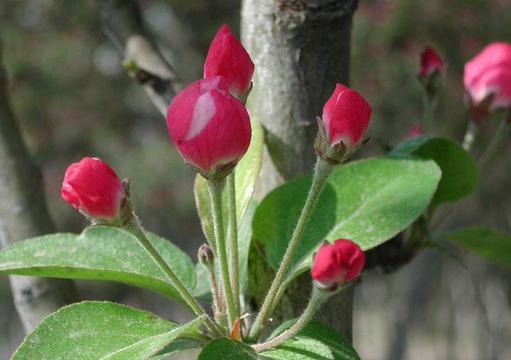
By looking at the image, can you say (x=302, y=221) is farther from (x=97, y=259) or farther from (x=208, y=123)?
(x=97, y=259)

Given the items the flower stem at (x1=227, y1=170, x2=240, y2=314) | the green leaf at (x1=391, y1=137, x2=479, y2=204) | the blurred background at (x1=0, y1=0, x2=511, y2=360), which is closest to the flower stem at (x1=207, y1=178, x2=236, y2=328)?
the flower stem at (x1=227, y1=170, x2=240, y2=314)

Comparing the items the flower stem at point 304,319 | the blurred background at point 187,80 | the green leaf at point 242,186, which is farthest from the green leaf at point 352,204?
the blurred background at point 187,80

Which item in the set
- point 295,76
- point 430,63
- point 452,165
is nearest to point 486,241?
point 452,165

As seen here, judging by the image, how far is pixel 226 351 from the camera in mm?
665

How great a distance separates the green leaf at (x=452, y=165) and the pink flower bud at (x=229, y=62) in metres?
0.29

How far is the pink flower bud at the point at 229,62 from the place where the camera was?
0.72 meters

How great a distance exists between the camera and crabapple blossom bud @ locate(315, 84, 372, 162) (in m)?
0.67

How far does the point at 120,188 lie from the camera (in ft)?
2.25

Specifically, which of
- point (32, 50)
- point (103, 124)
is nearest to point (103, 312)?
point (32, 50)

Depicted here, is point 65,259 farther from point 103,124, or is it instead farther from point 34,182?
point 103,124

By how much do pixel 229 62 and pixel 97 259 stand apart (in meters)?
0.27

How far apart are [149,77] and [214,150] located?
483mm

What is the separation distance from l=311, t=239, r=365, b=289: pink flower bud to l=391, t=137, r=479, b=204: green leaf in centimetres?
36

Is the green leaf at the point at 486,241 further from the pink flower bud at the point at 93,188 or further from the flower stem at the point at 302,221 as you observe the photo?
the pink flower bud at the point at 93,188
